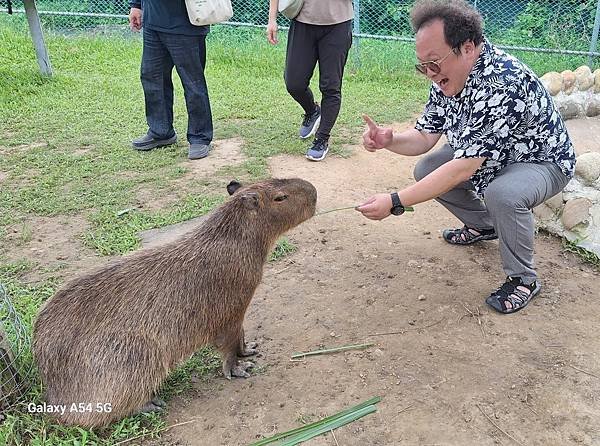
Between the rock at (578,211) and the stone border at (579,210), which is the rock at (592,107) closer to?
the stone border at (579,210)

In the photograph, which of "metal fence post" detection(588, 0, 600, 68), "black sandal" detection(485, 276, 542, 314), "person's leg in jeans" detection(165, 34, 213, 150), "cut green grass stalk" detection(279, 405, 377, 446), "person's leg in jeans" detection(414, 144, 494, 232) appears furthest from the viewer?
"metal fence post" detection(588, 0, 600, 68)

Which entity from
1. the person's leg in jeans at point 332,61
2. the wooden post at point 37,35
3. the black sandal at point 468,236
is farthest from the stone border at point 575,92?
the wooden post at point 37,35

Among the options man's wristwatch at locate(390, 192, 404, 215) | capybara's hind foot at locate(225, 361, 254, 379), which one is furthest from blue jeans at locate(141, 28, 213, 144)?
capybara's hind foot at locate(225, 361, 254, 379)

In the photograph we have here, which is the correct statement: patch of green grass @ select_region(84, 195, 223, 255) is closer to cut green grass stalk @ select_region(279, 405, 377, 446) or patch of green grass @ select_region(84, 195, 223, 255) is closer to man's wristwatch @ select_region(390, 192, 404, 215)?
man's wristwatch @ select_region(390, 192, 404, 215)

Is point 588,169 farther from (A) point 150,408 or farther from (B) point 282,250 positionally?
(A) point 150,408

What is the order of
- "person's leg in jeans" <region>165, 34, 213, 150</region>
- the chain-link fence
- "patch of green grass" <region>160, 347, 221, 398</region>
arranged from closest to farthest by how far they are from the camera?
"patch of green grass" <region>160, 347, 221, 398</region>
"person's leg in jeans" <region>165, 34, 213, 150</region>
the chain-link fence

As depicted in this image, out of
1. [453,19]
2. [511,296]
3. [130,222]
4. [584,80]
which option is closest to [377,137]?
[453,19]

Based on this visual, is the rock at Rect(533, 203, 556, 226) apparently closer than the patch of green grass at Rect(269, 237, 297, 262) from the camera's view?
No

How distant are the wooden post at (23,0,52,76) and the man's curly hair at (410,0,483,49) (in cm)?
613

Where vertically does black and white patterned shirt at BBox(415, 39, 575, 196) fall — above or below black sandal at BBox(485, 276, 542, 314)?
above

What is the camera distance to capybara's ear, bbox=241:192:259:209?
9.86 ft

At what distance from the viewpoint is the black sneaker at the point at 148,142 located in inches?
230

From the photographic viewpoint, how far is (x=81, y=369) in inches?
99.7

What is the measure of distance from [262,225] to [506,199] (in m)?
1.24
